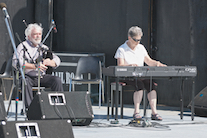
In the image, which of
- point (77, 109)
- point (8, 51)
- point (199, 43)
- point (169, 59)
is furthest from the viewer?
point (8, 51)

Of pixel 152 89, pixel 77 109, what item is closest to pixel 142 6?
pixel 152 89

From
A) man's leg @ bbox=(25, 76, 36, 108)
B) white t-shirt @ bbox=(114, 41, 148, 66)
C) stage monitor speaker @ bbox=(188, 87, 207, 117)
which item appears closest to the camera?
man's leg @ bbox=(25, 76, 36, 108)

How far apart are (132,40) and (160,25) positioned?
2249 mm

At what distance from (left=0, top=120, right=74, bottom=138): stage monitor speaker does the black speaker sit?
40.1 inches

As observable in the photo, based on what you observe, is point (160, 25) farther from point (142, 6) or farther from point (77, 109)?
point (77, 109)

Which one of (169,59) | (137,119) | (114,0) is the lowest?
(137,119)

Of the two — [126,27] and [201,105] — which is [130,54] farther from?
[126,27]

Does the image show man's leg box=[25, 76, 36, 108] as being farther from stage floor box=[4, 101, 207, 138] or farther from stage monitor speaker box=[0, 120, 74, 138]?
stage monitor speaker box=[0, 120, 74, 138]

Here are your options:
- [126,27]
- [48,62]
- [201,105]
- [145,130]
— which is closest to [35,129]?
[145,130]

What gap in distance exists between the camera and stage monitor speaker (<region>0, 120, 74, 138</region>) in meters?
1.98

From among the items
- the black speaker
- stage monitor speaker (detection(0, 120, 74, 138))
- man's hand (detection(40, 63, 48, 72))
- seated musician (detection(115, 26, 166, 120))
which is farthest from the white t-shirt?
stage monitor speaker (detection(0, 120, 74, 138))

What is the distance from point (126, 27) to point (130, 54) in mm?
2453

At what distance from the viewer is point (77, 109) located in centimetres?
332

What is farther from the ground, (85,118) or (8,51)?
(8,51)
